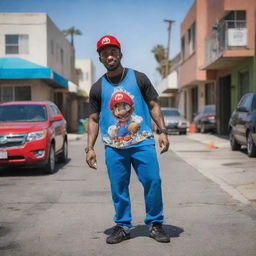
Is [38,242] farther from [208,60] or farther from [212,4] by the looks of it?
[212,4]

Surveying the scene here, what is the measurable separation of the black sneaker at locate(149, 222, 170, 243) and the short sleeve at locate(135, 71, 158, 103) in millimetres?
1252

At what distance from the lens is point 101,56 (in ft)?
15.8

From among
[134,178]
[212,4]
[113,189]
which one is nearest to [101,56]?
[113,189]

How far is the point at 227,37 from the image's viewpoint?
20.8 metres

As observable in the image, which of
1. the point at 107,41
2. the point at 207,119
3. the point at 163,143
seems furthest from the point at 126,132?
the point at 207,119

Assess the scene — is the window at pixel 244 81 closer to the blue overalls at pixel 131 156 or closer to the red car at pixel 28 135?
the red car at pixel 28 135

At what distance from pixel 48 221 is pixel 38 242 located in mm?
955

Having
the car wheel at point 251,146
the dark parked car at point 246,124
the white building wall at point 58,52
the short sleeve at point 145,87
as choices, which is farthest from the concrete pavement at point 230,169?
the white building wall at point 58,52

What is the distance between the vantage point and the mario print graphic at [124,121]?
4.69 metres

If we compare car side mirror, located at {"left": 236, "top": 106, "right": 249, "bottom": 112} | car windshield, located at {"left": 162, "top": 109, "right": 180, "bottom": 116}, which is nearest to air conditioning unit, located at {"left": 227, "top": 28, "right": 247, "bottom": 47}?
car side mirror, located at {"left": 236, "top": 106, "right": 249, "bottom": 112}

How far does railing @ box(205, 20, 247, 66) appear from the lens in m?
20.6

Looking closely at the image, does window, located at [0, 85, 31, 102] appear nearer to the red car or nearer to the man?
the red car

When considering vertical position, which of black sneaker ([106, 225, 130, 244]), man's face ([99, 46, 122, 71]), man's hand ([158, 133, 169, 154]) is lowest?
black sneaker ([106, 225, 130, 244])

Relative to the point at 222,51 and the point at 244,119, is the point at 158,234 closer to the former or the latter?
the point at 244,119
